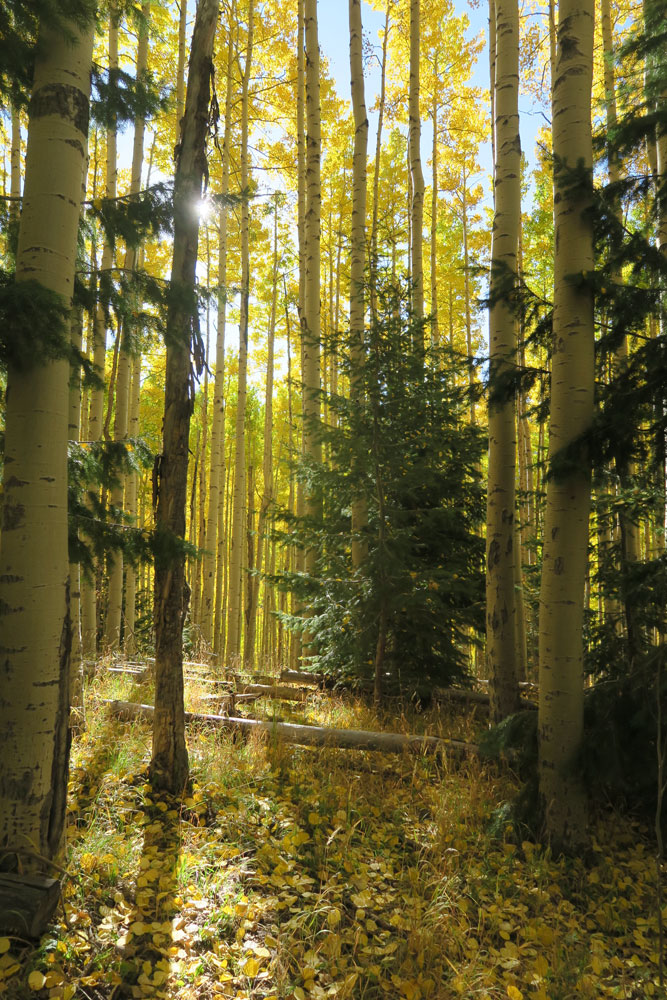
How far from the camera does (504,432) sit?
499cm

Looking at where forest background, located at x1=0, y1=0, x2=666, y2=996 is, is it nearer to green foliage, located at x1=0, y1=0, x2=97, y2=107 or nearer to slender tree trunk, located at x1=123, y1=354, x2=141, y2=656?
green foliage, located at x1=0, y1=0, x2=97, y2=107

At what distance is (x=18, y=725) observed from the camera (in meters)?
2.55

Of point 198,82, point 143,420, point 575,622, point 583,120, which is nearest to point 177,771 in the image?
point 575,622

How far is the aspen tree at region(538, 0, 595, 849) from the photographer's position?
3557 mm

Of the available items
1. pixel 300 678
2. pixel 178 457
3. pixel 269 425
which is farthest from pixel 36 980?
pixel 269 425

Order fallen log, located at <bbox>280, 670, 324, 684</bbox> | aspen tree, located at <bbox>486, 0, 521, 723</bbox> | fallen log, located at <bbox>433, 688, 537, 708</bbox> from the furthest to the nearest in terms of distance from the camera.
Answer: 1. fallen log, located at <bbox>280, 670, 324, 684</bbox>
2. fallen log, located at <bbox>433, 688, 537, 708</bbox>
3. aspen tree, located at <bbox>486, 0, 521, 723</bbox>

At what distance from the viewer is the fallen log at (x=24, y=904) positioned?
7.79 feet

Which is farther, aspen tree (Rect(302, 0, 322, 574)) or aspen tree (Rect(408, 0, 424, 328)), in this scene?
aspen tree (Rect(408, 0, 424, 328))

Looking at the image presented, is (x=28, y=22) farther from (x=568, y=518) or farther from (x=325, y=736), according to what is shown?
(x=325, y=736)

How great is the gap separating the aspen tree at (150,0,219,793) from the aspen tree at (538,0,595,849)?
8.25 ft

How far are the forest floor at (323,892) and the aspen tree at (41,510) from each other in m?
0.54

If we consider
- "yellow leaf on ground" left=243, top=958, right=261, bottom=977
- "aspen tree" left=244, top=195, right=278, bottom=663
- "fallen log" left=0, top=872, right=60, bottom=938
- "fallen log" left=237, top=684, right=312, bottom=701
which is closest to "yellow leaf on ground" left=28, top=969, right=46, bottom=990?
"fallen log" left=0, top=872, right=60, bottom=938

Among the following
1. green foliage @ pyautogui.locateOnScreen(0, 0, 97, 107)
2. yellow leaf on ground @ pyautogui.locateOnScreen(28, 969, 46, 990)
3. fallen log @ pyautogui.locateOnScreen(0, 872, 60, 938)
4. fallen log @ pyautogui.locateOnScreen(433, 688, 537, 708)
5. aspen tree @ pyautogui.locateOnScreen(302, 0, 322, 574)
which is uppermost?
aspen tree @ pyautogui.locateOnScreen(302, 0, 322, 574)

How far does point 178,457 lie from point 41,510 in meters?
1.44
